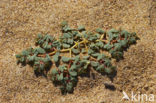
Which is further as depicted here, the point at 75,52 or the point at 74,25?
the point at 74,25

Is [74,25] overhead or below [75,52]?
overhead

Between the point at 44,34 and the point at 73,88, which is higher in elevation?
the point at 44,34

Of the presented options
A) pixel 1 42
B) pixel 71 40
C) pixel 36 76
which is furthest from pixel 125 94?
pixel 1 42

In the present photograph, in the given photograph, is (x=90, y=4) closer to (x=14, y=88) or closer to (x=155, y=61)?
(x=155, y=61)
